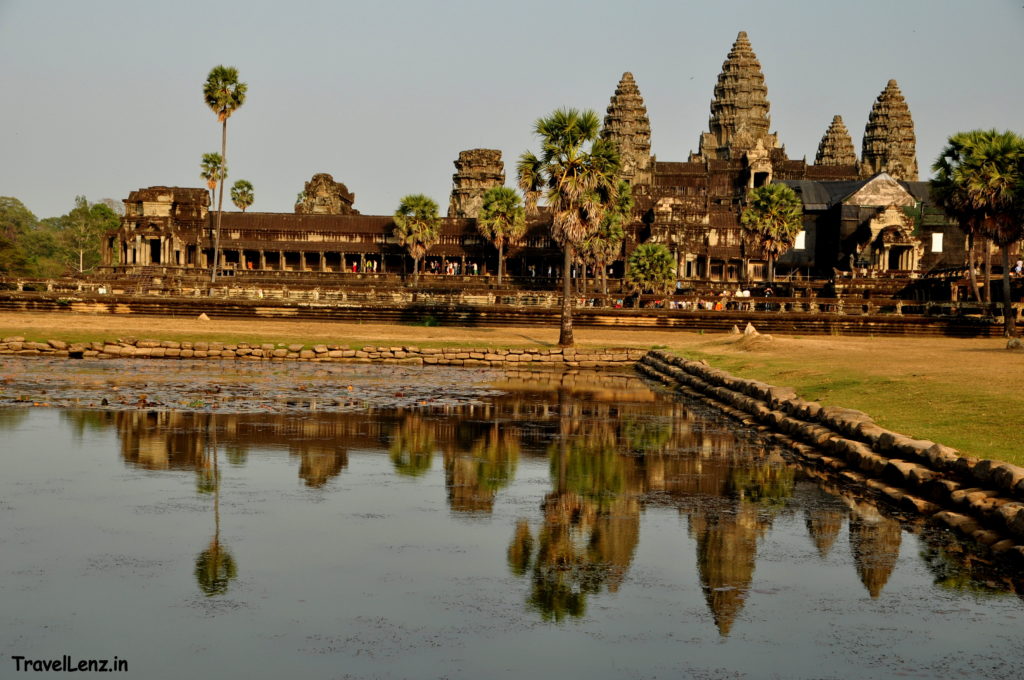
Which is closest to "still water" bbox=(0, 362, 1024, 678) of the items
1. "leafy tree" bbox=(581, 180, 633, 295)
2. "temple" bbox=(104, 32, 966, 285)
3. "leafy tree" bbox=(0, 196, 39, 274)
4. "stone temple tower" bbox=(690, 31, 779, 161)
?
"leafy tree" bbox=(581, 180, 633, 295)

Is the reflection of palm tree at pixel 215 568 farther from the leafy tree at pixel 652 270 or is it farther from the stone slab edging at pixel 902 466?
the leafy tree at pixel 652 270

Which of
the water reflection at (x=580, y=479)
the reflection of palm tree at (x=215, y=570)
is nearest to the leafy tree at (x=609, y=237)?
the water reflection at (x=580, y=479)

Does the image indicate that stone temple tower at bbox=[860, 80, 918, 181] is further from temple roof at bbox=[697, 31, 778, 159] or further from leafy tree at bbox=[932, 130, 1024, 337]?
leafy tree at bbox=[932, 130, 1024, 337]

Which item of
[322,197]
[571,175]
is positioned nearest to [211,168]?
[322,197]

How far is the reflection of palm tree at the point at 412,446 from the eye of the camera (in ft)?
52.9

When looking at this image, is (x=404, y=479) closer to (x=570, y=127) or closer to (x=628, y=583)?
(x=628, y=583)

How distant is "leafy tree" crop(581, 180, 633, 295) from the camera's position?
3179 inches

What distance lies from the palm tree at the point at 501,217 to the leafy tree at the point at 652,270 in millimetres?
11675

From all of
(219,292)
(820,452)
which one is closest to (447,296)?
(219,292)

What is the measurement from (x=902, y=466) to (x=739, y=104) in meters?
130

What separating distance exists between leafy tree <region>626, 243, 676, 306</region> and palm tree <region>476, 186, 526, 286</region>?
38.3ft

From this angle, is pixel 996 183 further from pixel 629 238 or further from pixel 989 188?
pixel 629 238

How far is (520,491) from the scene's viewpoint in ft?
47.3

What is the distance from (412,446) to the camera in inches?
714
